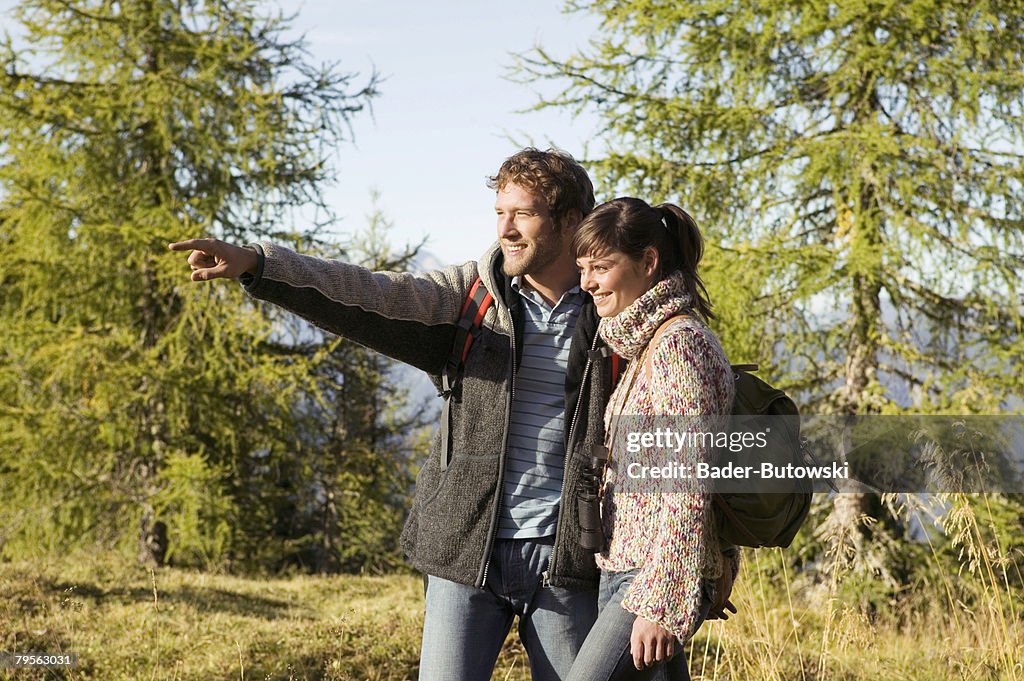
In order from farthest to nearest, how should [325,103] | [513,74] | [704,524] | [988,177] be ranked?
1. [325,103]
2. [513,74]
3. [988,177]
4. [704,524]

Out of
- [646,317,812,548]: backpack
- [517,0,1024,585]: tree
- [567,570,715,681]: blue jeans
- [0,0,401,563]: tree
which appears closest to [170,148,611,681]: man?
[567,570,715,681]: blue jeans

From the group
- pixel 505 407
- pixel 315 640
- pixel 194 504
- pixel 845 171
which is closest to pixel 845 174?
pixel 845 171

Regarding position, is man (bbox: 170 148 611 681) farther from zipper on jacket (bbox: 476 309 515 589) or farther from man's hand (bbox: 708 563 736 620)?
man's hand (bbox: 708 563 736 620)

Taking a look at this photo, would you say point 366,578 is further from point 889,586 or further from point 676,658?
point 676,658

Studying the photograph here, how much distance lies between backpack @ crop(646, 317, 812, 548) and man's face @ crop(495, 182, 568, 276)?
536 millimetres

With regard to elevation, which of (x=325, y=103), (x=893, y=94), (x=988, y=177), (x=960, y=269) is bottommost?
(x=960, y=269)

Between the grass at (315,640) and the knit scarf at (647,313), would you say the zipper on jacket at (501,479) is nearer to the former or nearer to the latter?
the knit scarf at (647,313)

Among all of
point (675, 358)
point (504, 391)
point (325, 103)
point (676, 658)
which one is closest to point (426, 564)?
point (504, 391)

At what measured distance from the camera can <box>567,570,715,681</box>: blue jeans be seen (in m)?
2.20

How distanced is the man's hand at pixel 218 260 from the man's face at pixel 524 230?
2.24 feet

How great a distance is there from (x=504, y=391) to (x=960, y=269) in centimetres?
831

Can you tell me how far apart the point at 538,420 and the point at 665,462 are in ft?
1.94

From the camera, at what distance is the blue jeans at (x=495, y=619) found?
2643 millimetres

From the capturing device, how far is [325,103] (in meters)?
15.3
